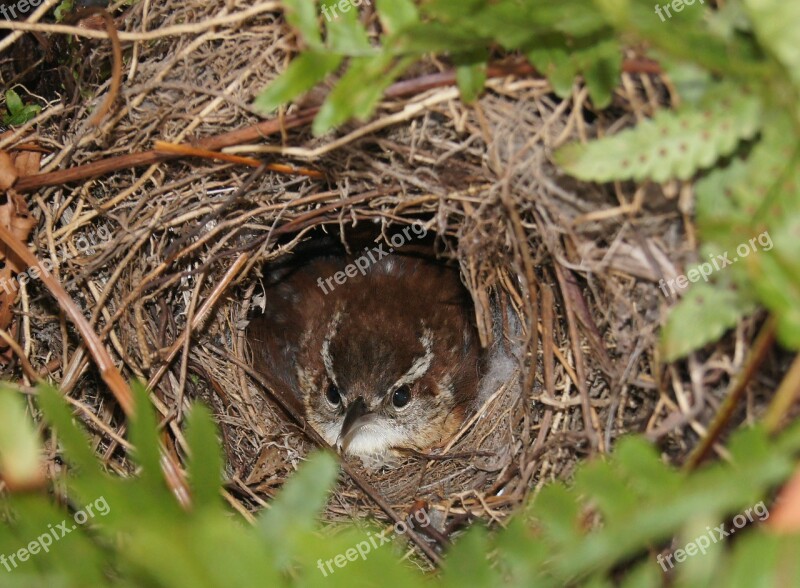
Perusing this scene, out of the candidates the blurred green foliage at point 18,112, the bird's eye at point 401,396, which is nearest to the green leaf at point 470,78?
the blurred green foliage at point 18,112

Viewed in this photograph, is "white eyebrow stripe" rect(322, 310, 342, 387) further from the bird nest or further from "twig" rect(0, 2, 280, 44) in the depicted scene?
"twig" rect(0, 2, 280, 44)

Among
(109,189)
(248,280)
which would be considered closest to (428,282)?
(248,280)

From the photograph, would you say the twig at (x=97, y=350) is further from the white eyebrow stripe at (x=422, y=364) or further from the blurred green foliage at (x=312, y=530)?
the white eyebrow stripe at (x=422, y=364)

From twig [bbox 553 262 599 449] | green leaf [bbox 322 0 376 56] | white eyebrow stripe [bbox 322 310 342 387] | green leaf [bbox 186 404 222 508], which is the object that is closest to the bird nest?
twig [bbox 553 262 599 449]

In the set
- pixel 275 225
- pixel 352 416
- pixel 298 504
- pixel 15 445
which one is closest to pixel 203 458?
pixel 298 504

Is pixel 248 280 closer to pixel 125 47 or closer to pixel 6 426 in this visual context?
pixel 125 47
